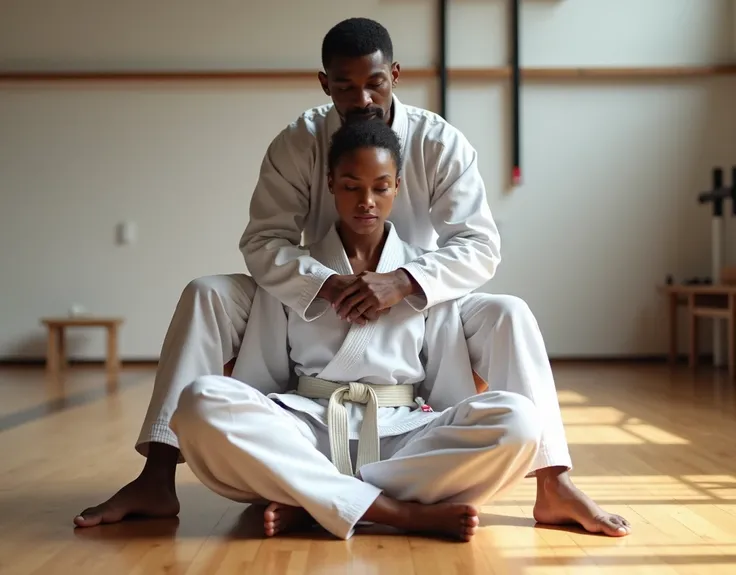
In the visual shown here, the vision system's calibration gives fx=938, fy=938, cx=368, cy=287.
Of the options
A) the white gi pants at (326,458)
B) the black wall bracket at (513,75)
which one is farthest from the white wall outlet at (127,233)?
the white gi pants at (326,458)

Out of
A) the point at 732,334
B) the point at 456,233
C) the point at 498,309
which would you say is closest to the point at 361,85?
the point at 456,233

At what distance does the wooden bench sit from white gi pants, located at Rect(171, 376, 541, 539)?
3.88 meters

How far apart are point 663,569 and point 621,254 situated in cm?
508

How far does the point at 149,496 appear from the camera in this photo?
1.97m

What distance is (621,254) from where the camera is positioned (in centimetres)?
645

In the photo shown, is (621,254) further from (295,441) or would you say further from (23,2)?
(295,441)

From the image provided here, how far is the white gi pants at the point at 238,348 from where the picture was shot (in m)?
1.93

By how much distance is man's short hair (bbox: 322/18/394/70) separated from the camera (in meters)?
2.25

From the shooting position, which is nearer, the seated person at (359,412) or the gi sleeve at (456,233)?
the seated person at (359,412)

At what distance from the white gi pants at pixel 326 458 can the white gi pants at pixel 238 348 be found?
0.12 metres

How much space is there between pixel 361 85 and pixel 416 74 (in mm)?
4286

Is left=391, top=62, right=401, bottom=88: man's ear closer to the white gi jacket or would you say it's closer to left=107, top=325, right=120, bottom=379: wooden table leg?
the white gi jacket

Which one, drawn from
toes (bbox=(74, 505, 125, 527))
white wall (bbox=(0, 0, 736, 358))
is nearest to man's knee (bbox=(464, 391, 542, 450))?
toes (bbox=(74, 505, 125, 527))

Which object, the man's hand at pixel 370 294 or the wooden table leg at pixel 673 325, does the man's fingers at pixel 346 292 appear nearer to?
the man's hand at pixel 370 294
